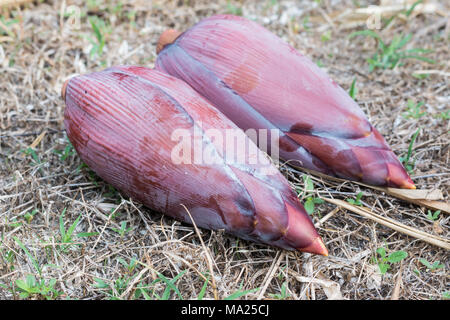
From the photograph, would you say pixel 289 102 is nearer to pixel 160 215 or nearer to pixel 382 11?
pixel 160 215

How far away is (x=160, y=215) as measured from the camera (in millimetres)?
1543

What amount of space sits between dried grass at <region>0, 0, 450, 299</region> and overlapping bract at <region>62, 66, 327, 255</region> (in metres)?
0.09

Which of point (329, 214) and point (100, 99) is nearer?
point (100, 99)

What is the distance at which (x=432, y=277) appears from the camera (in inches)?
55.1

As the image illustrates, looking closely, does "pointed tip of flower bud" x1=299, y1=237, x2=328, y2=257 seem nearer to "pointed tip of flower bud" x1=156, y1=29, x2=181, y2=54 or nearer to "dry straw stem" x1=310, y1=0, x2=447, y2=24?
"pointed tip of flower bud" x1=156, y1=29, x2=181, y2=54

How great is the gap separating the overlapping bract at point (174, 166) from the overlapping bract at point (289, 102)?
0.40 ft

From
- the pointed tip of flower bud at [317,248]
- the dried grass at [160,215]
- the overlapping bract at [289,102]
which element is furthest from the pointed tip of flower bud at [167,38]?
the pointed tip of flower bud at [317,248]

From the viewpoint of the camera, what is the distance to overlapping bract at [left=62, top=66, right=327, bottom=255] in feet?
4.33

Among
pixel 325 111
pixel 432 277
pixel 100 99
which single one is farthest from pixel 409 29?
pixel 100 99

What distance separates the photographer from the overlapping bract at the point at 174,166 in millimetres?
1318

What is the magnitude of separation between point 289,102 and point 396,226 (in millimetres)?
507

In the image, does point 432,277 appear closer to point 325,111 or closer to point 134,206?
point 325,111

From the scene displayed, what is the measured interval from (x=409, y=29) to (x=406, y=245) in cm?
145

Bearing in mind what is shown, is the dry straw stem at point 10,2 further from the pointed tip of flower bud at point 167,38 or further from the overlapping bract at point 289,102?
the overlapping bract at point 289,102
